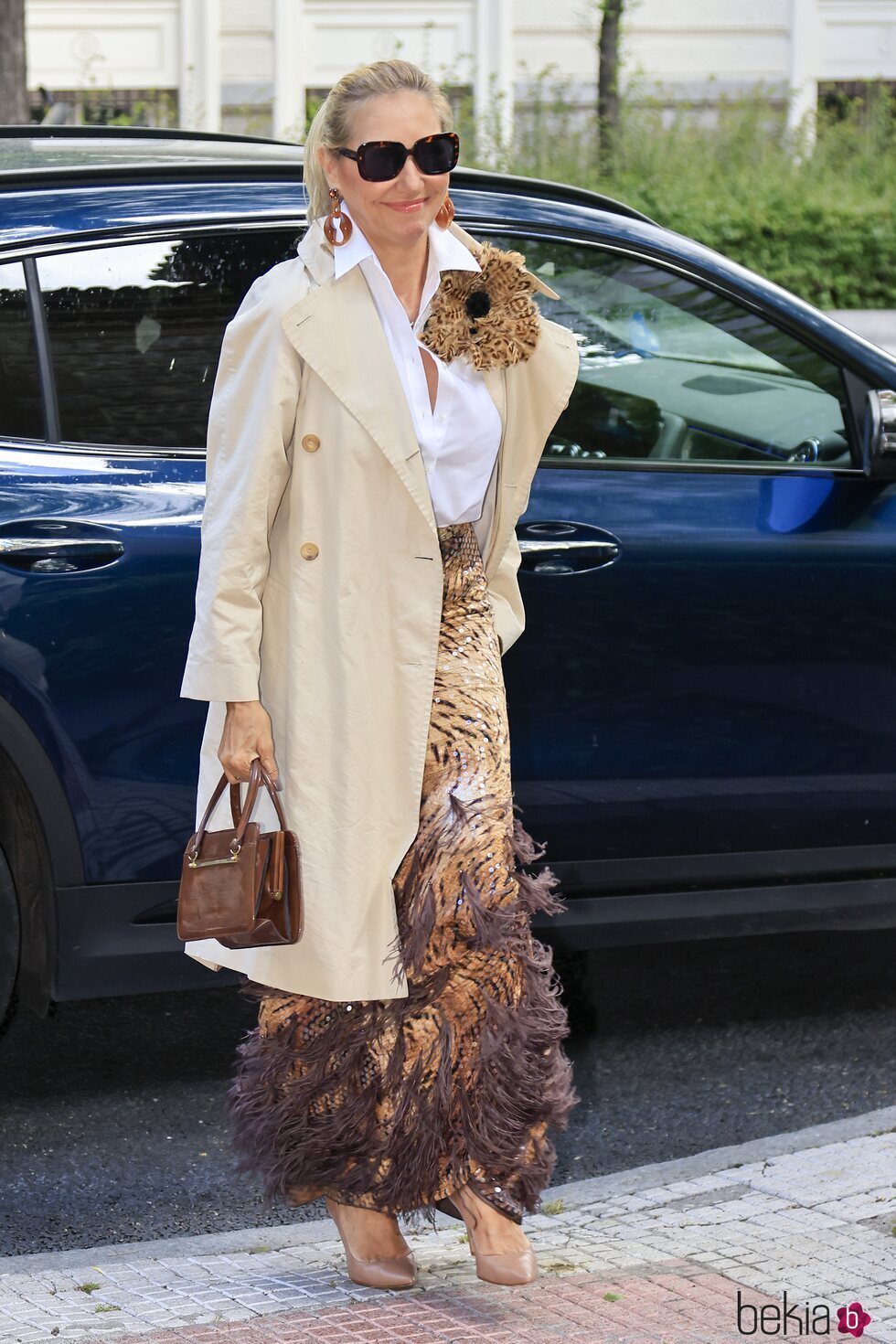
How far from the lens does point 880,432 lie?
3.86 metres

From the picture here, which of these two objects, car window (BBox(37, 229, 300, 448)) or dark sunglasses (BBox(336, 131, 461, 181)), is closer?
dark sunglasses (BBox(336, 131, 461, 181))

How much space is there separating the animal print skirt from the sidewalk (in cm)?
16

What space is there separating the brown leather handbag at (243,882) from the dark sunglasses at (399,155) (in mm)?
905

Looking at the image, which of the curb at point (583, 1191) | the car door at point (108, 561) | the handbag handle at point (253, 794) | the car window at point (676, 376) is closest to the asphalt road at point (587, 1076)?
the curb at point (583, 1191)

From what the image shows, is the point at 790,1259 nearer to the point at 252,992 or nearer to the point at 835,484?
the point at 252,992

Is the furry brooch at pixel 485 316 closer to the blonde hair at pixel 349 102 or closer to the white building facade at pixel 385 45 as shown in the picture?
the blonde hair at pixel 349 102

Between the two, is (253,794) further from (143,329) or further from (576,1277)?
(143,329)

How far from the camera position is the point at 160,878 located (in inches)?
142

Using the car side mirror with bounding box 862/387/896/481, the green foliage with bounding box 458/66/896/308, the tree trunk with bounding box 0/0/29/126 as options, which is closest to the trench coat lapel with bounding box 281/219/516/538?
the car side mirror with bounding box 862/387/896/481

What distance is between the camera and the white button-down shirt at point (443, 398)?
2.84 meters

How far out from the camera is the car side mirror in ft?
12.6

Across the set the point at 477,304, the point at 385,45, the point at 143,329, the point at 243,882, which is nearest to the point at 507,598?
the point at 477,304

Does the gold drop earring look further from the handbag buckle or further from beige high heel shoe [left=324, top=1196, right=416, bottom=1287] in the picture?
beige high heel shoe [left=324, top=1196, right=416, bottom=1287]

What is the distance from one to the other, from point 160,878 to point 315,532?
1.07 meters
